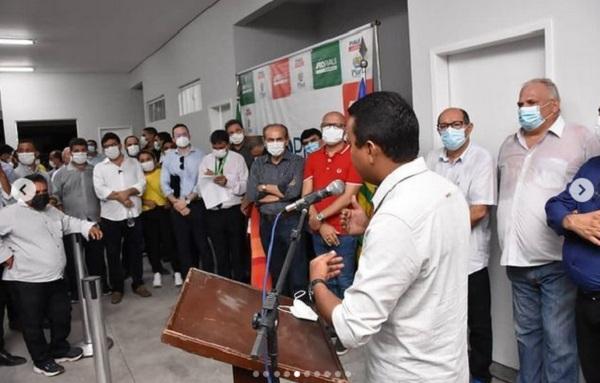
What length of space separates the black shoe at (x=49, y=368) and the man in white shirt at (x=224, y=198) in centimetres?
169

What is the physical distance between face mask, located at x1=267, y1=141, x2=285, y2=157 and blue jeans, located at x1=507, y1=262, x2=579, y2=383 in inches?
77.7

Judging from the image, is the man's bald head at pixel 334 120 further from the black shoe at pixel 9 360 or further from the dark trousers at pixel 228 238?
the black shoe at pixel 9 360

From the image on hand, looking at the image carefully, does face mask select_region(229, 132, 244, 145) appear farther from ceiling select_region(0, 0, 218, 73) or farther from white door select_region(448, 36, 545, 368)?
ceiling select_region(0, 0, 218, 73)

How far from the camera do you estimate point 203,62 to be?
7.62 meters

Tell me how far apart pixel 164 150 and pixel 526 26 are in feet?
14.8

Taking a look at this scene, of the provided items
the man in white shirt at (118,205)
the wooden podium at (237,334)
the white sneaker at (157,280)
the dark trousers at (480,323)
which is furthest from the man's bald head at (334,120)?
the white sneaker at (157,280)

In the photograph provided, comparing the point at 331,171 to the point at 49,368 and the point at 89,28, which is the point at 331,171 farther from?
the point at 89,28

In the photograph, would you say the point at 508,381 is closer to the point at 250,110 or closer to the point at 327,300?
the point at 327,300

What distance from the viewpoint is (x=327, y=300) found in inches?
52.8

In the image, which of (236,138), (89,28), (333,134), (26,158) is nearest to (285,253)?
(333,134)

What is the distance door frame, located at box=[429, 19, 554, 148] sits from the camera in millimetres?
2615

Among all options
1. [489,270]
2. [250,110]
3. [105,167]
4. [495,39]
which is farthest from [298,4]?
[489,270]

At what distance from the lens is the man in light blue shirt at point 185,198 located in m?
5.03

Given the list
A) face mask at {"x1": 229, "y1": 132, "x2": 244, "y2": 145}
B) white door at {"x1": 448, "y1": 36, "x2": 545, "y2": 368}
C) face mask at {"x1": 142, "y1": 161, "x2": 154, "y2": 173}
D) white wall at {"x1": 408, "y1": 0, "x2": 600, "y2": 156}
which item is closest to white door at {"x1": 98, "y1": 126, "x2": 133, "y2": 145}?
face mask at {"x1": 142, "y1": 161, "x2": 154, "y2": 173}
